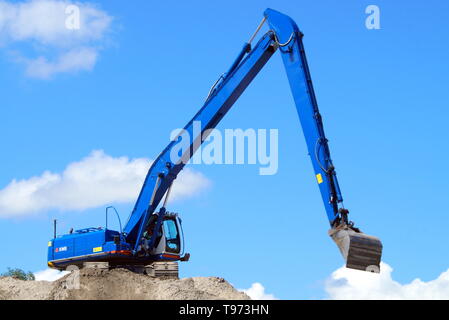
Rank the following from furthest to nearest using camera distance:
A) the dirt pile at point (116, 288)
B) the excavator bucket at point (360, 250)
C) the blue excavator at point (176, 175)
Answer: the dirt pile at point (116, 288), the blue excavator at point (176, 175), the excavator bucket at point (360, 250)

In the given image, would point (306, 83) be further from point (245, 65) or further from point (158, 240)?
point (158, 240)

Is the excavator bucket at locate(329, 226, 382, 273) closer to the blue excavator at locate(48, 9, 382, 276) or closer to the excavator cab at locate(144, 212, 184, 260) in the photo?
the blue excavator at locate(48, 9, 382, 276)

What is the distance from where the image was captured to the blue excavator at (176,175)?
1420 cm

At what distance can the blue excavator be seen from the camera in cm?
1420

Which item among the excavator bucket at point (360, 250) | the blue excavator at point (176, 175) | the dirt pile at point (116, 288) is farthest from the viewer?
the dirt pile at point (116, 288)

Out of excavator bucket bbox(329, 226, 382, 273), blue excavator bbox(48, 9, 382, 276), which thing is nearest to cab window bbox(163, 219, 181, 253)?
blue excavator bbox(48, 9, 382, 276)

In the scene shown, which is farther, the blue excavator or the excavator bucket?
the blue excavator

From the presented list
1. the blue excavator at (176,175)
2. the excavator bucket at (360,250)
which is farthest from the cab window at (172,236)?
the excavator bucket at (360,250)

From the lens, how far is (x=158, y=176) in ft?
60.0

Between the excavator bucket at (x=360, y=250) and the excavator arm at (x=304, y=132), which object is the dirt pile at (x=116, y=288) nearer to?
the excavator arm at (x=304, y=132)

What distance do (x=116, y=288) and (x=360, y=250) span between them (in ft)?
Answer: 22.9

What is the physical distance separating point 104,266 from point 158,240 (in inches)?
69.2
